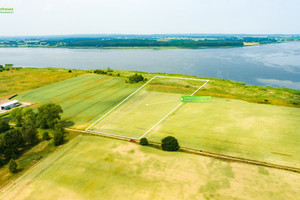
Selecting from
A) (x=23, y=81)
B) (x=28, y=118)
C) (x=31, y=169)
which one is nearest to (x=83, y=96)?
(x=28, y=118)

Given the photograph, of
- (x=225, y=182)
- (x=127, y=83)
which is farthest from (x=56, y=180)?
(x=127, y=83)

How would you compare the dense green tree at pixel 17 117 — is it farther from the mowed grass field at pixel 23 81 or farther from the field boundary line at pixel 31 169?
the mowed grass field at pixel 23 81

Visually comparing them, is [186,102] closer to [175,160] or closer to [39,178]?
[175,160]

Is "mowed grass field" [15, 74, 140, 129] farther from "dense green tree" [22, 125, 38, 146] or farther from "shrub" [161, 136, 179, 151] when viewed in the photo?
"shrub" [161, 136, 179, 151]

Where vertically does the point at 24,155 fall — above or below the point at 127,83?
below

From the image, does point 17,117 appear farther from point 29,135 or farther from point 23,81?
point 23,81

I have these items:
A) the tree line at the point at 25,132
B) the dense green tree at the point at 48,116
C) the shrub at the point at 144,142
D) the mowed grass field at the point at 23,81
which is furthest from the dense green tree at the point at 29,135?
the mowed grass field at the point at 23,81

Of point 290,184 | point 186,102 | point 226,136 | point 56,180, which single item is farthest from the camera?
point 186,102
